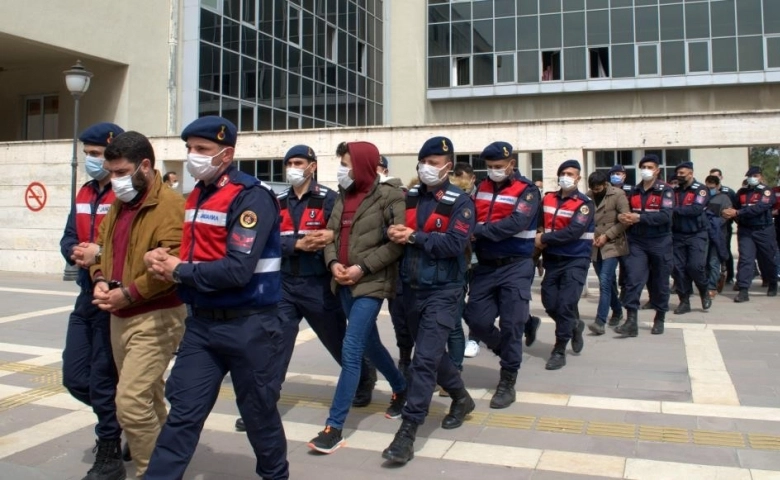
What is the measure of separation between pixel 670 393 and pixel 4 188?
14846mm

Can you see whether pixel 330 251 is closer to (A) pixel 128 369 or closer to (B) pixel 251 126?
(A) pixel 128 369

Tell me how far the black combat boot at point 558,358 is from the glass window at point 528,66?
80.8 feet

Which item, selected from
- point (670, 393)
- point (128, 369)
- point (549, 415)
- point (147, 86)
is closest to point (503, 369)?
point (549, 415)

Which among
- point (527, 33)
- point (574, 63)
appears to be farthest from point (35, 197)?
point (574, 63)

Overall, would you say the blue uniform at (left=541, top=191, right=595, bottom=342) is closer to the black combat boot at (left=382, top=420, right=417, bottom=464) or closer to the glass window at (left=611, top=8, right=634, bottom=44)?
the black combat boot at (left=382, top=420, right=417, bottom=464)

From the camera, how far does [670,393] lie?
6.04 m

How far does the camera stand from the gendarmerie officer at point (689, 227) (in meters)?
9.55

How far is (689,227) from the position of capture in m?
9.72

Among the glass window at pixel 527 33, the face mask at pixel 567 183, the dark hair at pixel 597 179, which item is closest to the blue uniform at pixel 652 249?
the dark hair at pixel 597 179

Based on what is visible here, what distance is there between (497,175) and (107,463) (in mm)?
3535

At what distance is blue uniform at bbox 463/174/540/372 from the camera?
574 centimetres

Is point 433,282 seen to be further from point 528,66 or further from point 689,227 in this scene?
point 528,66

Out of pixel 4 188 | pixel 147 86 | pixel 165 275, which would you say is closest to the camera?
pixel 165 275

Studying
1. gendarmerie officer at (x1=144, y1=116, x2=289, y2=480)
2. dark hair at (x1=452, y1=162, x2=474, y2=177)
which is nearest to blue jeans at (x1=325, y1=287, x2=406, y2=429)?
gendarmerie officer at (x1=144, y1=116, x2=289, y2=480)
